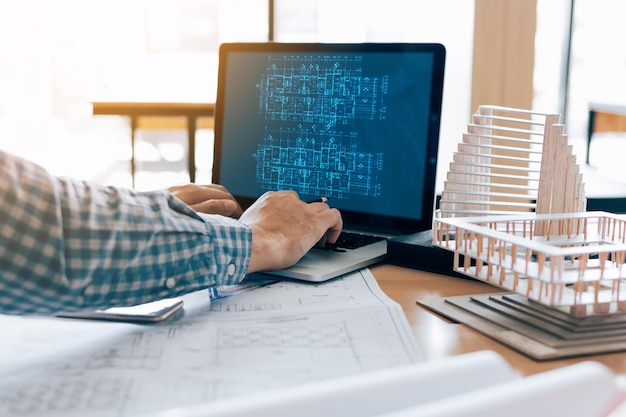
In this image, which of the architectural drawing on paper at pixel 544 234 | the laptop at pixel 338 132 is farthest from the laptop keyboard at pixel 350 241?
the architectural drawing on paper at pixel 544 234

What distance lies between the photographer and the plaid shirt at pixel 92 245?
0.66 m

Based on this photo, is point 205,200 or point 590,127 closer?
point 205,200

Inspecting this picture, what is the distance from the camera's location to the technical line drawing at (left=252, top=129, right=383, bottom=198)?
1.11 metres

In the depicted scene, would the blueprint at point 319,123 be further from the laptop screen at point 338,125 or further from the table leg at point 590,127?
the table leg at point 590,127

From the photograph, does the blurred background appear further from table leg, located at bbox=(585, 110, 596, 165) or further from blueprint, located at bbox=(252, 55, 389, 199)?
blueprint, located at bbox=(252, 55, 389, 199)

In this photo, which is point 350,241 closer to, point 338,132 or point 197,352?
point 338,132

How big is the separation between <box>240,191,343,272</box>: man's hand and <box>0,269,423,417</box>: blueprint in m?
0.07

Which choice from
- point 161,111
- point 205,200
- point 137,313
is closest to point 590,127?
point 161,111

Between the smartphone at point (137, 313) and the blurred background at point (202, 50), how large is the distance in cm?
240

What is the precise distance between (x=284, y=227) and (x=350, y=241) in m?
0.18

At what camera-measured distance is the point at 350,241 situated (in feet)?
3.56

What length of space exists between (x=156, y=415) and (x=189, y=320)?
0.37m

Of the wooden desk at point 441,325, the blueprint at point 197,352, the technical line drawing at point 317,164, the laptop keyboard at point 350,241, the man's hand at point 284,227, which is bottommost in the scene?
the blueprint at point 197,352

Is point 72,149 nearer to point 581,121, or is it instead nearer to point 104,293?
point 581,121
